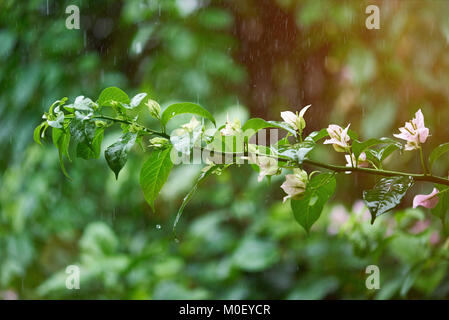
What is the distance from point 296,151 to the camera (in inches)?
8.1

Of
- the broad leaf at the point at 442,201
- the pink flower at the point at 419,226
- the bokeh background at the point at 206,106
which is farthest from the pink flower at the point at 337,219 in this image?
the broad leaf at the point at 442,201

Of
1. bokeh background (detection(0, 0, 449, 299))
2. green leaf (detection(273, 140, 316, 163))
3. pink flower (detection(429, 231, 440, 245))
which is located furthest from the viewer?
bokeh background (detection(0, 0, 449, 299))

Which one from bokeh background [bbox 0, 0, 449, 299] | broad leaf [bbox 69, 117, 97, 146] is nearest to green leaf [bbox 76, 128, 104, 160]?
broad leaf [bbox 69, 117, 97, 146]

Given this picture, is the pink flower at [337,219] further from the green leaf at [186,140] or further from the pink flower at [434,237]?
the green leaf at [186,140]

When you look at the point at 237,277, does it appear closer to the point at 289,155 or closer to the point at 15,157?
the point at 15,157

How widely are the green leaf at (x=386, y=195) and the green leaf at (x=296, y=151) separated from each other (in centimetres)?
4

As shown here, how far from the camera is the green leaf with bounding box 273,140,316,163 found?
20 cm

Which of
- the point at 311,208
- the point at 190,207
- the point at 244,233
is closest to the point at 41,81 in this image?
the point at 190,207

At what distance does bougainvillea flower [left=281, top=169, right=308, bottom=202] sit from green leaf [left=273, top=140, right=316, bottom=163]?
0.01 m

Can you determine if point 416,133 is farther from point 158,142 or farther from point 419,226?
point 419,226

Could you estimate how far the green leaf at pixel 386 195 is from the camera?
0.20 meters

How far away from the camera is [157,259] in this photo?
2.92 ft

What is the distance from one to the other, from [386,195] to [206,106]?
2.62 feet

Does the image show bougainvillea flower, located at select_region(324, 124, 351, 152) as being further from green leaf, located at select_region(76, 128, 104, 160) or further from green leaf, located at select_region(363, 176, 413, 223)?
green leaf, located at select_region(76, 128, 104, 160)
